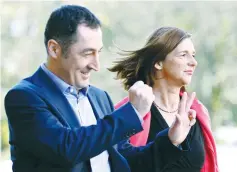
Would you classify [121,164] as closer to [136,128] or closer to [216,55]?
[136,128]

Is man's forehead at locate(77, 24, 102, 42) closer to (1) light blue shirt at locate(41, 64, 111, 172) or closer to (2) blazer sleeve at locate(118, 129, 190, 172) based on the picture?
(1) light blue shirt at locate(41, 64, 111, 172)

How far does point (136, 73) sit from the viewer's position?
2.38m

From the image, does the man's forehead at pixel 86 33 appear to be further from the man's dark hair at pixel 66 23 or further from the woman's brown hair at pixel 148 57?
the woman's brown hair at pixel 148 57

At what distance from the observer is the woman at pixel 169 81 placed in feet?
7.42

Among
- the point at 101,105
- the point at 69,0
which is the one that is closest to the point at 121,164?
the point at 101,105

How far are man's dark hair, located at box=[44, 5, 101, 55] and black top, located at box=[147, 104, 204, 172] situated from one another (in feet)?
2.89

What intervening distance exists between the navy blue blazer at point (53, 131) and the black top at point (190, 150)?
83 cm

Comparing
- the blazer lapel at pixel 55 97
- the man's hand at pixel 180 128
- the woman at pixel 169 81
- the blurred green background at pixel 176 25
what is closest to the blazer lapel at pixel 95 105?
the blazer lapel at pixel 55 97

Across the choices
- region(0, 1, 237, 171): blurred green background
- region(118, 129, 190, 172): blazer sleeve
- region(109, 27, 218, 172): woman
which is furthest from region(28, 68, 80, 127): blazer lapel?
region(0, 1, 237, 171): blurred green background

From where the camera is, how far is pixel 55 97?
145 centimetres

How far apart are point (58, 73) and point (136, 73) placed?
93 centimetres

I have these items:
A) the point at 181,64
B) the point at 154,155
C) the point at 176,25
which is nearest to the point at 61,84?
the point at 154,155

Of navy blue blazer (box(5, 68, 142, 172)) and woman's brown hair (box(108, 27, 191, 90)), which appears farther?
woman's brown hair (box(108, 27, 191, 90))

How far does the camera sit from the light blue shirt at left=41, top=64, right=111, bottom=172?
4.85 ft
